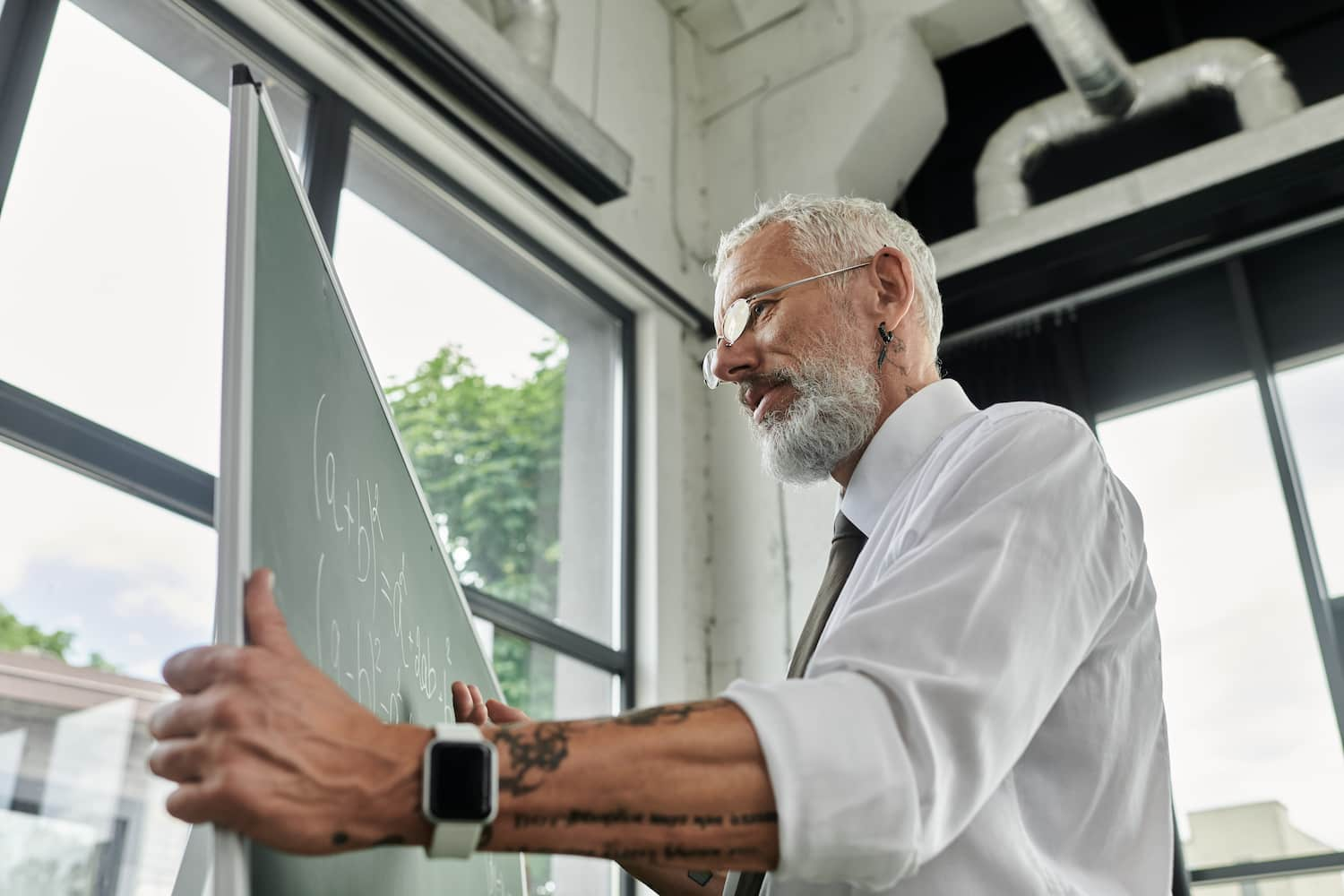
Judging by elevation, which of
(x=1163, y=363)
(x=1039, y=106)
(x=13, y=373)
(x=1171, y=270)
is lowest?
(x=13, y=373)

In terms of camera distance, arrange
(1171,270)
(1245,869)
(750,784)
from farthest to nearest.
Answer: (1171,270) < (1245,869) < (750,784)

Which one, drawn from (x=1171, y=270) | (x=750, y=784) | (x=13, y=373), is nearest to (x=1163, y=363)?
(x=1171, y=270)

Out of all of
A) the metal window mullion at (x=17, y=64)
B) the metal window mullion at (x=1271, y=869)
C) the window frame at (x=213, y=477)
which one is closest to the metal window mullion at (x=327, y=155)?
the window frame at (x=213, y=477)

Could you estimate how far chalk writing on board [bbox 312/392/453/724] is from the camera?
A: 89 centimetres

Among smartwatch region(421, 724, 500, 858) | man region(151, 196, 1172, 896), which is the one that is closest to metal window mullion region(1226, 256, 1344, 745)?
man region(151, 196, 1172, 896)

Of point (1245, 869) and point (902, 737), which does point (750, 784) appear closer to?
point (902, 737)

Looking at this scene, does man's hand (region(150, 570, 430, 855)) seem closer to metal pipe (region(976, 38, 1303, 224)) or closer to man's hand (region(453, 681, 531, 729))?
man's hand (region(453, 681, 531, 729))

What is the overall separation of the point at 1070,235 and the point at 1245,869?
5.90 feet

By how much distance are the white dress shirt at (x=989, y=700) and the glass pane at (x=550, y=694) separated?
82.1 inches

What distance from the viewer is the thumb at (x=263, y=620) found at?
2.24ft

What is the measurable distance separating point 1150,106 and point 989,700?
3393 mm

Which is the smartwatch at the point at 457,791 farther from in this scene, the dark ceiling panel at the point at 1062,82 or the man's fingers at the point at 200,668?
the dark ceiling panel at the point at 1062,82

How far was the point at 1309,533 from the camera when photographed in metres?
3.26

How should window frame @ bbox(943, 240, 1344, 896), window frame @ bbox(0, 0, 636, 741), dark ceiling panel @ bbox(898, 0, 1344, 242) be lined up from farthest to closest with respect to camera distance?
dark ceiling panel @ bbox(898, 0, 1344, 242)
window frame @ bbox(943, 240, 1344, 896)
window frame @ bbox(0, 0, 636, 741)
